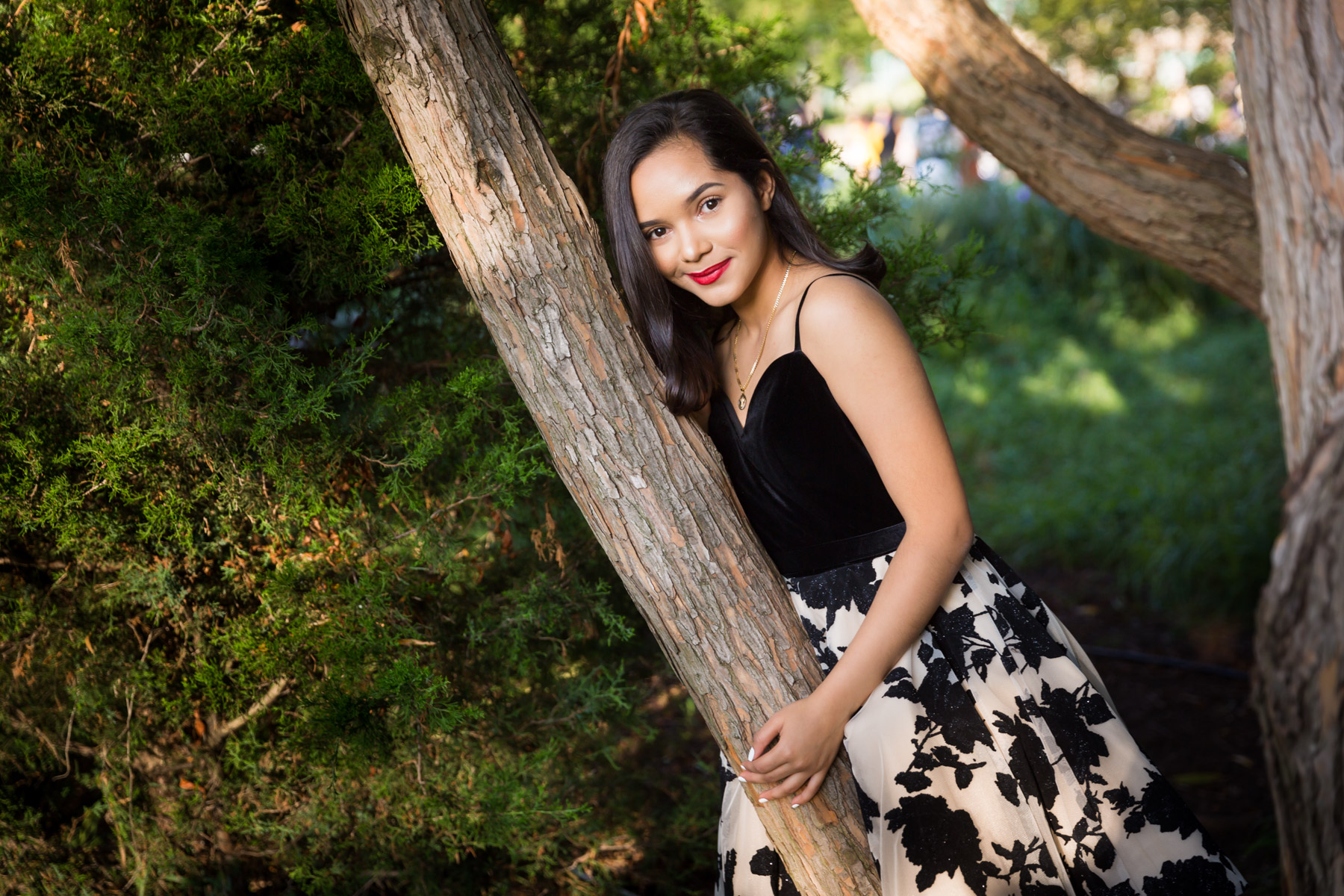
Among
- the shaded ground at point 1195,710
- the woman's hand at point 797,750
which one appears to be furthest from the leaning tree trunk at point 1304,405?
the shaded ground at point 1195,710

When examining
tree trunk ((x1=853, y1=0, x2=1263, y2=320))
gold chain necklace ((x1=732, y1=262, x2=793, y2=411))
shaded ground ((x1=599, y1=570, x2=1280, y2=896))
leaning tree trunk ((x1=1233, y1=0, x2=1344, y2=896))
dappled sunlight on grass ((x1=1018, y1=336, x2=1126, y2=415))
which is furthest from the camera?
dappled sunlight on grass ((x1=1018, y1=336, x2=1126, y2=415))

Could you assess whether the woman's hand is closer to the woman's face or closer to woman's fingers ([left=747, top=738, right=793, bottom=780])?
woman's fingers ([left=747, top=738, right=793, bottom=780])

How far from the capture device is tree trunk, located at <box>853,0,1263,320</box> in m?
2.52

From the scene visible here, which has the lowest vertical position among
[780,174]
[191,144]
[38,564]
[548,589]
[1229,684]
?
[1229,684]

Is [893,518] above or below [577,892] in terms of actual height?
above

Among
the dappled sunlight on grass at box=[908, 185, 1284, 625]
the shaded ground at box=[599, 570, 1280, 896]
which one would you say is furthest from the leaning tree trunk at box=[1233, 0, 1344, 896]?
the shaded ground at box=[599, 570, 1280, 896]

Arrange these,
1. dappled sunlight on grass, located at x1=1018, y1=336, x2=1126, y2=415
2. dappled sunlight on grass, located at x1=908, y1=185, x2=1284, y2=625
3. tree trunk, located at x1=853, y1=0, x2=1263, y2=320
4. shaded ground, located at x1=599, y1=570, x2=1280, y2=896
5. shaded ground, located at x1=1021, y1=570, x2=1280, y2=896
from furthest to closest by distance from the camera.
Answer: dappled sunlight on grass, located at x1=1018, y1=336, x2=1126, y2=415
dappled sunlight on grass, located at x1=908, y1=185, x2=1284, y2=625
shaded ground, located at x1=1021, y1=570, x2=1280, y2=896
shaded ground, located at x1=599, y1=570, x2=1280, y2=896
tree trunk, located at x1=853, y1=0, x2=1263, y2=320

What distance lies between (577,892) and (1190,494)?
385 centimetres

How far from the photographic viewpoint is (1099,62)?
955cm

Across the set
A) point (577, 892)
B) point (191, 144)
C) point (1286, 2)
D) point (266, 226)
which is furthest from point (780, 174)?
point (577, 892)

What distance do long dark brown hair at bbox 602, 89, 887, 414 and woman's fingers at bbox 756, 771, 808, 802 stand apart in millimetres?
624

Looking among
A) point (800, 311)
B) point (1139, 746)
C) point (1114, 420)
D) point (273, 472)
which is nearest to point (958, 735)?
point (1139, 746)

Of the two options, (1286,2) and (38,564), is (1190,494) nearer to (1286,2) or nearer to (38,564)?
(1286,2)

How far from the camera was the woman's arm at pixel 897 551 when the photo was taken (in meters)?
1.48
